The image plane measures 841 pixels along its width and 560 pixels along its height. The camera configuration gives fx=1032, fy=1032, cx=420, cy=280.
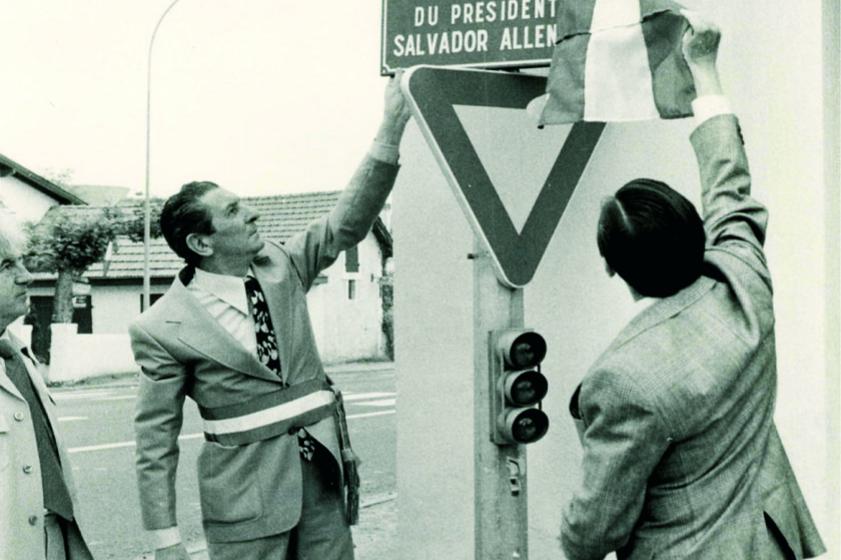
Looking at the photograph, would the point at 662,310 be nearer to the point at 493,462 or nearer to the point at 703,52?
the point at 703,52

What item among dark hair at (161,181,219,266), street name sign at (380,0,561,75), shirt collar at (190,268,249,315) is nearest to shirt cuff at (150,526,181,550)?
shirt collar at (190,268,249,315)

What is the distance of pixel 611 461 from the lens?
202cm

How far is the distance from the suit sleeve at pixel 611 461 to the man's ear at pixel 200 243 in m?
1.98

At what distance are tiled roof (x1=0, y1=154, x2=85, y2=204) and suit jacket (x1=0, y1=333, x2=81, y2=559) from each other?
35.9m

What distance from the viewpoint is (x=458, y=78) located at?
358 cm

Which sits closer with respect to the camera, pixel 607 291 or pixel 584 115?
pixel 584 115

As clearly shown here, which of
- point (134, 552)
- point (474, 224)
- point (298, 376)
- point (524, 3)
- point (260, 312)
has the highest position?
point (524, 3)

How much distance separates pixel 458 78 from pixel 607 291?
146 cm

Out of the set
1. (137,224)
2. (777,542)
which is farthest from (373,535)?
(137,224)

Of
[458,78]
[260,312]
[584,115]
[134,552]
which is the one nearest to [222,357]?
[260,312]

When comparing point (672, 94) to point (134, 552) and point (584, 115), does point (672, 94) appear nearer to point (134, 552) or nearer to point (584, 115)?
point (584, 115)

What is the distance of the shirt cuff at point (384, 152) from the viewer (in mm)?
3684

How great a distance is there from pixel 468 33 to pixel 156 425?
187 centimetres

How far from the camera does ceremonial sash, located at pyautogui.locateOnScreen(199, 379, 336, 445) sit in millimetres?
3617
